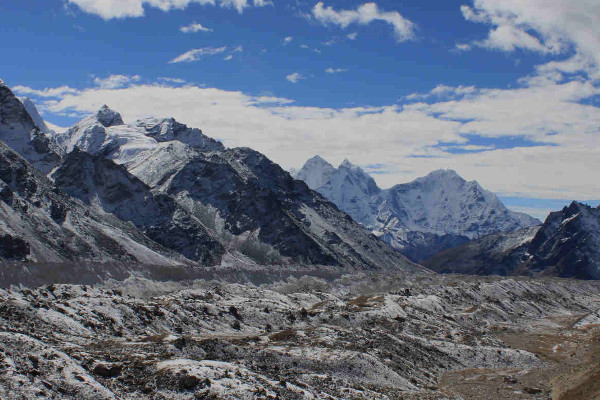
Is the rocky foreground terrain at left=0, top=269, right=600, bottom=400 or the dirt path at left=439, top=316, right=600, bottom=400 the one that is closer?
the rocky foreground terrain at left=0, top=269, right=600, bottom=400

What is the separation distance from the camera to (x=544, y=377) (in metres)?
70.1

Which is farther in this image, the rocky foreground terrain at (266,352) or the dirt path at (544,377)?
the dirt path at (544,377)

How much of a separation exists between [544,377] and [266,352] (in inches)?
1426

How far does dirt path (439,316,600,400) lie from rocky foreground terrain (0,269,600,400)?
22 centimetres

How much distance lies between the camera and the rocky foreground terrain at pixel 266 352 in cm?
3709

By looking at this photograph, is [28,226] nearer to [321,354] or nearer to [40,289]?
[40,289]

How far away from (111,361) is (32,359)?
680cm

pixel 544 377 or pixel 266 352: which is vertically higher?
pixel 266 352

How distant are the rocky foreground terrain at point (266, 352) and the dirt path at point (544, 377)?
0.22 meters

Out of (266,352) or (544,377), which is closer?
(266,352)

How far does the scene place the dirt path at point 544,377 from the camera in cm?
5625

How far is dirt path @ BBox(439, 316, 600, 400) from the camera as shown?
56.2 meters

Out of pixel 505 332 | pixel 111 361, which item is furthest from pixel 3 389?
pixel 505 332

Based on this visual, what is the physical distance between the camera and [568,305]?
622 feet
